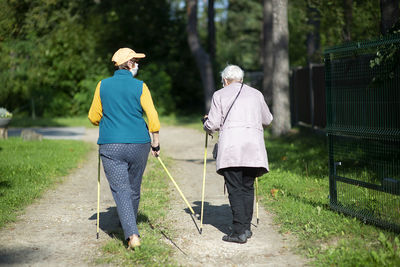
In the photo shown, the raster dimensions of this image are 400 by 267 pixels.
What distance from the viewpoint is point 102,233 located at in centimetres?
612

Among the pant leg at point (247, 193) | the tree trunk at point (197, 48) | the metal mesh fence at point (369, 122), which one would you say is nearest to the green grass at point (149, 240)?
the pant leg at point (247, 193)

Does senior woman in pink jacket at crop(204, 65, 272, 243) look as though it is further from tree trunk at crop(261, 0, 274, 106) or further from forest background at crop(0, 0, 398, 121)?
forest background at crop(0, 0, 398, 121)

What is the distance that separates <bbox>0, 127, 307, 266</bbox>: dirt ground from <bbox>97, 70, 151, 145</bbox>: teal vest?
1.15m

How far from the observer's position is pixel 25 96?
25891 millimetres

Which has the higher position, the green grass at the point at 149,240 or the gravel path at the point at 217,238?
the green grass at the point at 149,240

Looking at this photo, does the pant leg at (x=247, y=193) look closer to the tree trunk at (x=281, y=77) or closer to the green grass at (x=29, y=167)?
the green grass at (x=29, y=167)

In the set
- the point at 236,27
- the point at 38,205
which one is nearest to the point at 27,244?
the point at 38,205

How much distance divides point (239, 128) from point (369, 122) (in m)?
1.65

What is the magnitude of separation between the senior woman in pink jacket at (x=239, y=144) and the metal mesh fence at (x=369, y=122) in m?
1.20

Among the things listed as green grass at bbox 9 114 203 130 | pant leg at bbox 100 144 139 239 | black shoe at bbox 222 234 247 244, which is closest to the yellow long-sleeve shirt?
pant leg at bbox 100 144 139 239

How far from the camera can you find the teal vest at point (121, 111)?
17.5 ft

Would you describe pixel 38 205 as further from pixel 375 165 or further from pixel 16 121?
pixel 16 121

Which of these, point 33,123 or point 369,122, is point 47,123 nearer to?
point 33,123

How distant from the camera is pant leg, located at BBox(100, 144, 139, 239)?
529 cm
